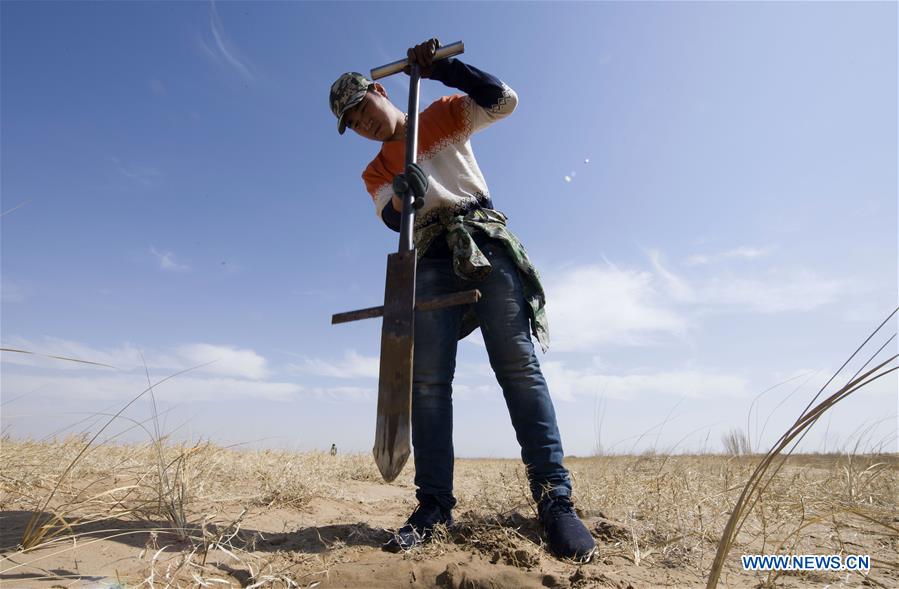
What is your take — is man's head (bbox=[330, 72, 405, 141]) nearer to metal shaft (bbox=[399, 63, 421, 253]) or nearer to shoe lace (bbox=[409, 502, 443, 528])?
metal shaft (bbox=[399, 63, 421, 253])

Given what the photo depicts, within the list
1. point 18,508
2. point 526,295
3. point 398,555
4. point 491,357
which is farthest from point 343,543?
point 18,508

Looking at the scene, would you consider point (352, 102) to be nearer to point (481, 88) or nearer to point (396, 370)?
point (481, 88)

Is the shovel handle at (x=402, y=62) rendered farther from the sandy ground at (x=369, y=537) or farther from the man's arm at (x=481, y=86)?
the sandy ground at (x=369, y=537)

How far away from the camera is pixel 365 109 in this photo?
2.37 metres

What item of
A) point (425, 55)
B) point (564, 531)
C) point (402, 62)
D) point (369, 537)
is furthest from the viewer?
point (402, 62)

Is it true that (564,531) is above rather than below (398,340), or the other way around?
below

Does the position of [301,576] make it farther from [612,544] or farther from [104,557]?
[612,544]

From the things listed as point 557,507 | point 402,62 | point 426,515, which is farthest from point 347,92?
point 557,507

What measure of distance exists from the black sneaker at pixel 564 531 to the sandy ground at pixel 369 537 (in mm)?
53

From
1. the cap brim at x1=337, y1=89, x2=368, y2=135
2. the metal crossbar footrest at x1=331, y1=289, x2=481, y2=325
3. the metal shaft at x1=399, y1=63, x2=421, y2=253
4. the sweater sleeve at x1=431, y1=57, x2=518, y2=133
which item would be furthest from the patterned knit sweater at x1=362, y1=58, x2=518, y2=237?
the metal crossbar footrest at x1=331, y1=289, x2=481, y2=325

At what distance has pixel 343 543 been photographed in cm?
187

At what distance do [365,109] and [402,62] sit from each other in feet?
1.23

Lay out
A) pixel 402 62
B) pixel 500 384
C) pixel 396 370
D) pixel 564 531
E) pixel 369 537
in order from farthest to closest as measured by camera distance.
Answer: pixel 402 62 → pixel 500 384 → pixel 369 537 → pixel 396 370 → pixel 564 531

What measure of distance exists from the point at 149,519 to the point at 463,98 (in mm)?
2267
